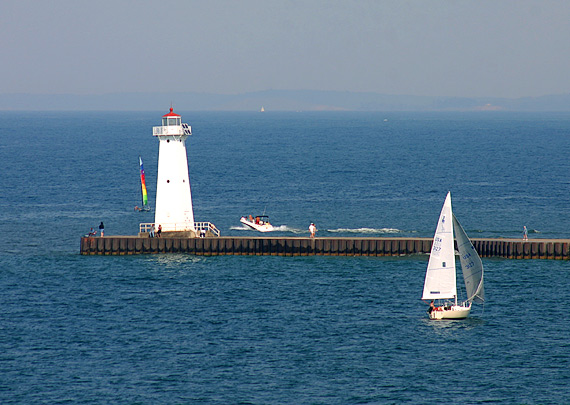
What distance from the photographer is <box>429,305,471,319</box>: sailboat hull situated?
57062mm

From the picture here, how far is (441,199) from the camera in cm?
11200

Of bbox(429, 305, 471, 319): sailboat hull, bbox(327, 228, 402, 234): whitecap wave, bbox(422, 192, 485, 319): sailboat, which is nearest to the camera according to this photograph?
bbox(429, 305, 471, 319): sailboat hull

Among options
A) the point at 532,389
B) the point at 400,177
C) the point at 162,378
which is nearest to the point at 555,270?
the point at 532,389

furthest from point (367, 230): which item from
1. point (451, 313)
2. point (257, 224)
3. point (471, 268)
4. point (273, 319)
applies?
point (273, 319)

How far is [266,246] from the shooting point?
248ft

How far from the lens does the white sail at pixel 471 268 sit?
57.8m

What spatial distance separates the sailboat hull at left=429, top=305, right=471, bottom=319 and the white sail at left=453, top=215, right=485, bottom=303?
43.3 inches

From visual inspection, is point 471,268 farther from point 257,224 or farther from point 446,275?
point 257,224

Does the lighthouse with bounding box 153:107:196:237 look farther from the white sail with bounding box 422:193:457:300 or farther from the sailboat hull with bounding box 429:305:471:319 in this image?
the sailboat hull with bounding box 429:305:471:319

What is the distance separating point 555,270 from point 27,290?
1626 inches

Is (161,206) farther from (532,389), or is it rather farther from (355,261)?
(532,389)

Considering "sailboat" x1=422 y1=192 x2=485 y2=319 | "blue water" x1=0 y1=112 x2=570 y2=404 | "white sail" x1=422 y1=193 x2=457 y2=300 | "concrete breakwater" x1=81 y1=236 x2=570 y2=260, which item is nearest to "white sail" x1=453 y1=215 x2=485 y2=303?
"sailboat" x1=422 y1=192 x2=485 y2=319

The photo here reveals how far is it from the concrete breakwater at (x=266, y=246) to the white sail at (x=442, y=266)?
16654mm

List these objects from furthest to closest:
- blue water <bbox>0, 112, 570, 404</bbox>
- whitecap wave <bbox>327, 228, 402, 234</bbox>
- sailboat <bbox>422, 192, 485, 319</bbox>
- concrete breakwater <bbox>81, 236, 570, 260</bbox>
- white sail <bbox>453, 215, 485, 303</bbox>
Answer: whitecap wave <bbox>327, 228, 402, 234</bbox>, concrete breakwater <bbox>81, 236, 570, 260</bbox>, white sail <bbox>453, 215, 485, 303</bbox>, sailboat <bbox>422, 192, 485, 319</bbox>, blue water <bbox>0, 112, 570, 404</bbox>
